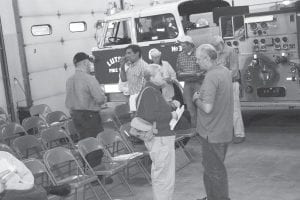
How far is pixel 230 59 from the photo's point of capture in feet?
27.9

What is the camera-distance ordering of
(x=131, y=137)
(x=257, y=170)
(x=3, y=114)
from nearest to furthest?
(x=257, y=170), (x=131, y=137), (x=3, y=114)

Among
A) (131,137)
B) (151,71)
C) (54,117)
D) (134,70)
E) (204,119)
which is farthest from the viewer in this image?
(54,117)

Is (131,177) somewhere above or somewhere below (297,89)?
below

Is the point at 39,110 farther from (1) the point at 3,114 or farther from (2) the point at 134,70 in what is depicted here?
(2) the point at 134,70

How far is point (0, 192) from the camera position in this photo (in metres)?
3.92

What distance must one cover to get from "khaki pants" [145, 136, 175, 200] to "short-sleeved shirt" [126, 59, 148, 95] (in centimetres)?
250

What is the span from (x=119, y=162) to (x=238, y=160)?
2192 mm

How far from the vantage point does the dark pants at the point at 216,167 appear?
5371 mm

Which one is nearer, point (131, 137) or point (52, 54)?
point (131, 137)

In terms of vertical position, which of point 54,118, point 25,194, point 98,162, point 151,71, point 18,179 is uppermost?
point 151,71

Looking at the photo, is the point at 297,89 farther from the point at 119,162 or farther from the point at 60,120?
the point at 60,120

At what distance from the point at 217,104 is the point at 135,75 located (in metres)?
3.03

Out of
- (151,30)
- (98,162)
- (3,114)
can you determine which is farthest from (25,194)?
(3,114)

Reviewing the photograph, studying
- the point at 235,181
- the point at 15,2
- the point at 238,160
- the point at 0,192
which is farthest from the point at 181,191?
the point at 15,2
